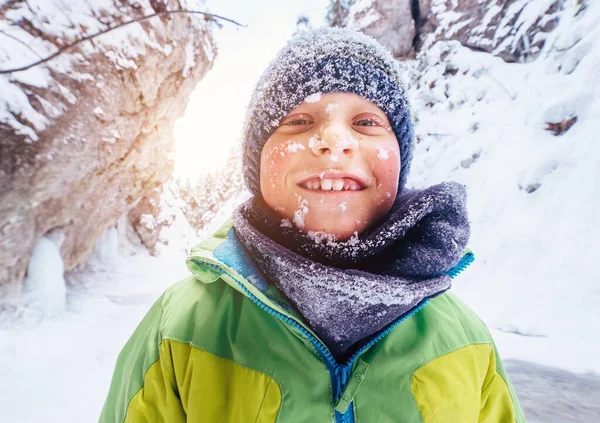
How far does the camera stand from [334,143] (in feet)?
3.02

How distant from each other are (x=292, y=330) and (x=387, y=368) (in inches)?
11.8

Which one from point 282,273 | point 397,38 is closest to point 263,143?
point 282,273

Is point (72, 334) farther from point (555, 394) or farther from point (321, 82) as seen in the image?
point (555, 394)

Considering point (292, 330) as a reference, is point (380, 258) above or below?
above

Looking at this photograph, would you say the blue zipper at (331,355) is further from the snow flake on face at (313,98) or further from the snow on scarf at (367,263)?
the snow flake on face at (313,98)

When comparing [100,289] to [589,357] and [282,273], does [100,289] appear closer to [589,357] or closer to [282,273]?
[282,273]

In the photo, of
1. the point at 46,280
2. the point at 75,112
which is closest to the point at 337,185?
the point at 75,112

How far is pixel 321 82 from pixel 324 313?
2.50ft

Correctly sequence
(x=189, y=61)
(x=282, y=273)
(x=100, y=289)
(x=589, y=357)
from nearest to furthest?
(x=282, y=273) → (x=589, y=357) → (x=100, y=289) → (x=189, y=61)

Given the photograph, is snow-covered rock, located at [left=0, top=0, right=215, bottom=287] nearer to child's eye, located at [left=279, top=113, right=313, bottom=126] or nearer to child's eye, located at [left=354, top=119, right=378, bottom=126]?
child's eye, located at [left=279, top=113, right=313, bottom=126]

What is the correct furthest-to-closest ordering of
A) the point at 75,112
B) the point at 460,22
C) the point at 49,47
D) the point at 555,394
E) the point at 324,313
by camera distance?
the point at 460,22 → the point at 75,112 → the point at 49,47 → the point at 555,394 → the point at 324,313

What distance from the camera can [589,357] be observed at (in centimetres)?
275

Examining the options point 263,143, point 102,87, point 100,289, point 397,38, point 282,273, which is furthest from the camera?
point 397,38

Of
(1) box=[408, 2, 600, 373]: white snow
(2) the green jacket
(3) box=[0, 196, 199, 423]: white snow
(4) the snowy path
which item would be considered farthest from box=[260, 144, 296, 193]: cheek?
(1) box=[408, 2, 600, 373]: white snow
